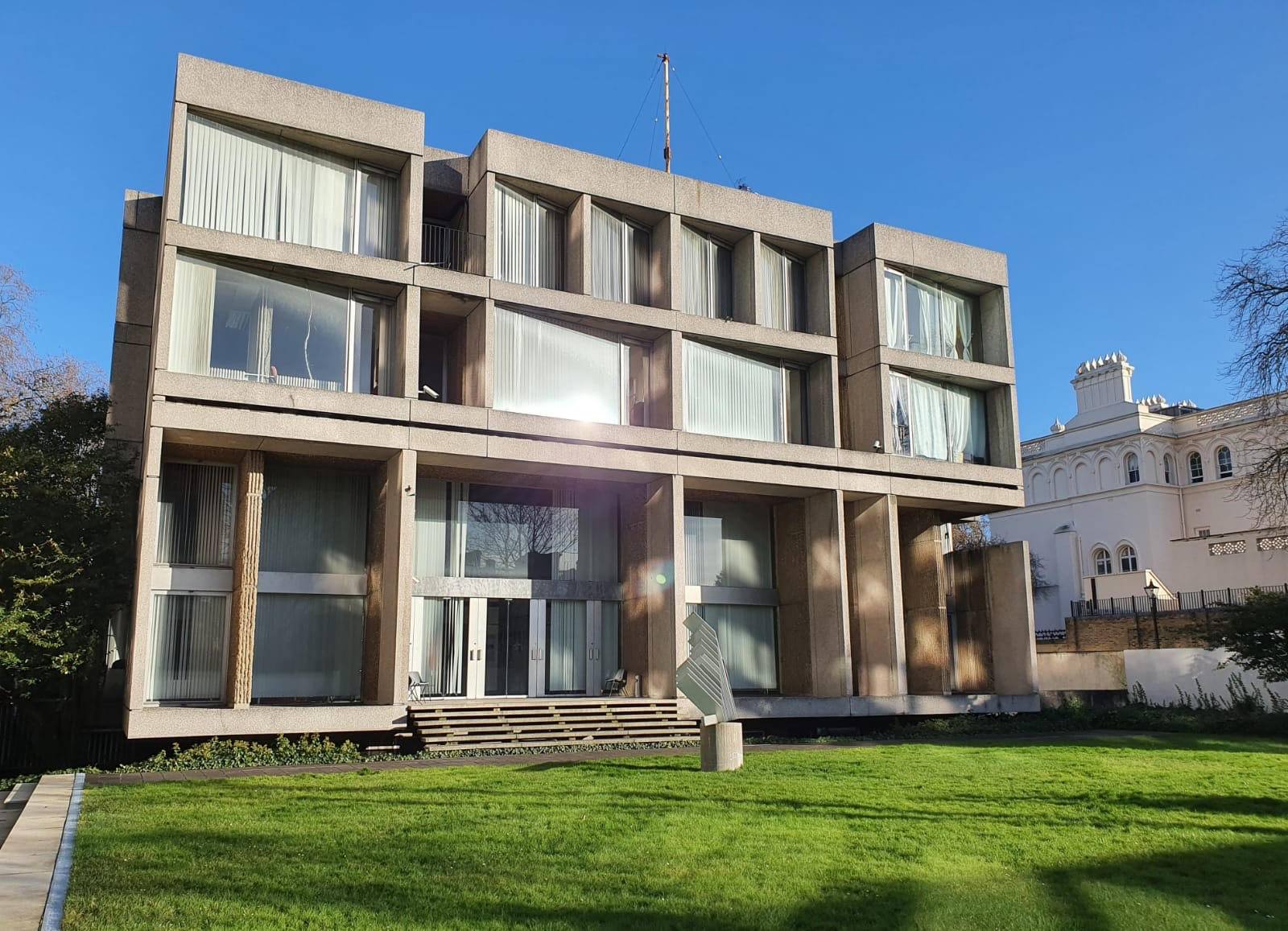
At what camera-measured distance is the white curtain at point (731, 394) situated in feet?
89.7

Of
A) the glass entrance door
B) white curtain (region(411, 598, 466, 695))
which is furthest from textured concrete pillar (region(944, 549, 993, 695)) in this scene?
white curtain (region(411, 598, 466, 695))

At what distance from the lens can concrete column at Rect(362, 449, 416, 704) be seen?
21.5 metres

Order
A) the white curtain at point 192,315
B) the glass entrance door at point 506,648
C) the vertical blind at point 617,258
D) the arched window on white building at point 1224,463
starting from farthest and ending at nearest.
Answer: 1. the arched window on white building at point 1224,463
2. the vertical blind at point 617,258
3. the glass entrance door at point 506,648
4. the white curtain at point 192,315

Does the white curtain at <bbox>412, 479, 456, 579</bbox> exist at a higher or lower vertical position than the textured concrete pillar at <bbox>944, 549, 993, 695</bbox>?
higher

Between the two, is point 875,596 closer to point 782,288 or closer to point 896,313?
point 896,313

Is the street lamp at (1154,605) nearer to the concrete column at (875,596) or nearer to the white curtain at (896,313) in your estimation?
the concrete column at (875,596)

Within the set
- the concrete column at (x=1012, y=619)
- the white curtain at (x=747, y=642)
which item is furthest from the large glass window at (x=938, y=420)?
the white curtain at (x=747, y=642)

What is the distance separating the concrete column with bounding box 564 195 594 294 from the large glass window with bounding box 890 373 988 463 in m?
9.85

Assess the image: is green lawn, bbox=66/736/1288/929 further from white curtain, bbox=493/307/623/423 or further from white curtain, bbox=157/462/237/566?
white curtain, bbox=493/307/623/423

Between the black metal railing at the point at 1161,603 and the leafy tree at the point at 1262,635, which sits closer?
the leafy tree at the point at 1262,635

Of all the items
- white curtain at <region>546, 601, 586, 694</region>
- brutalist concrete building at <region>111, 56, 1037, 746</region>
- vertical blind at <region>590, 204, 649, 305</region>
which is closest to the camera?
brutalist concrete building at <region>111, 56, 1037, 746</region>

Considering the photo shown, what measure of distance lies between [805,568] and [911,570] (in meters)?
4.76

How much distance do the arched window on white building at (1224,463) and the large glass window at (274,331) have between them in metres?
49.1

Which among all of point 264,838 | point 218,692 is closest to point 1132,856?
point 264,838
